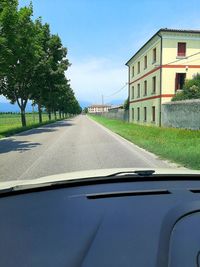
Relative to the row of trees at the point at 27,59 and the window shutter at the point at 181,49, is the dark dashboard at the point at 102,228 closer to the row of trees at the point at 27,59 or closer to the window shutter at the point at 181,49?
the row of trees at the point at 27,59

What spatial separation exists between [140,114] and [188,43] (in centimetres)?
1118

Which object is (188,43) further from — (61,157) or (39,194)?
(39,194)

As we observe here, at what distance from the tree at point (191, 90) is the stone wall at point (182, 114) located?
1.24 meters

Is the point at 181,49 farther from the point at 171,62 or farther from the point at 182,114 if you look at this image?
the point at 182,114

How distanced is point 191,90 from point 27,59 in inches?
531

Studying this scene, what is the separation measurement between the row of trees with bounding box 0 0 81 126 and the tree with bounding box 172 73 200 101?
12280 mm

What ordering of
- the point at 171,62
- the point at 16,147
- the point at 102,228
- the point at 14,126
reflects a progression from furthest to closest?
the point at 14,126 < the point at 171,62 < the point at 16,147 < the point at 102,228

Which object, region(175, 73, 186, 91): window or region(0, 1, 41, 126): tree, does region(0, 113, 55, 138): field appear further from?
region(175, 73, 186, 91): window

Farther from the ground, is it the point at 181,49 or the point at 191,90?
the point at 181,49

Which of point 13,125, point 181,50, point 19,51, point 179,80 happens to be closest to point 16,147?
point 19,51

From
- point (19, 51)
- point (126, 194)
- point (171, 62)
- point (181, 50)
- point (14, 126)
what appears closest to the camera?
point (126, 194)

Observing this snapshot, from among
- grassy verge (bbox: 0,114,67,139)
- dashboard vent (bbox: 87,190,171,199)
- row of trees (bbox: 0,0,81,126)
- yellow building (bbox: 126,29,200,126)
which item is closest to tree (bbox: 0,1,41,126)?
row of trees (bbox: 0,0,81,126)

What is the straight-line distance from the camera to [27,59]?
2928 centimetres

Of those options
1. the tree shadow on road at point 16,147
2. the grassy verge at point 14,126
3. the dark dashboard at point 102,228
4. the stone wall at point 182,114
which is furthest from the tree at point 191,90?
the dark dashboard at point 102,228
